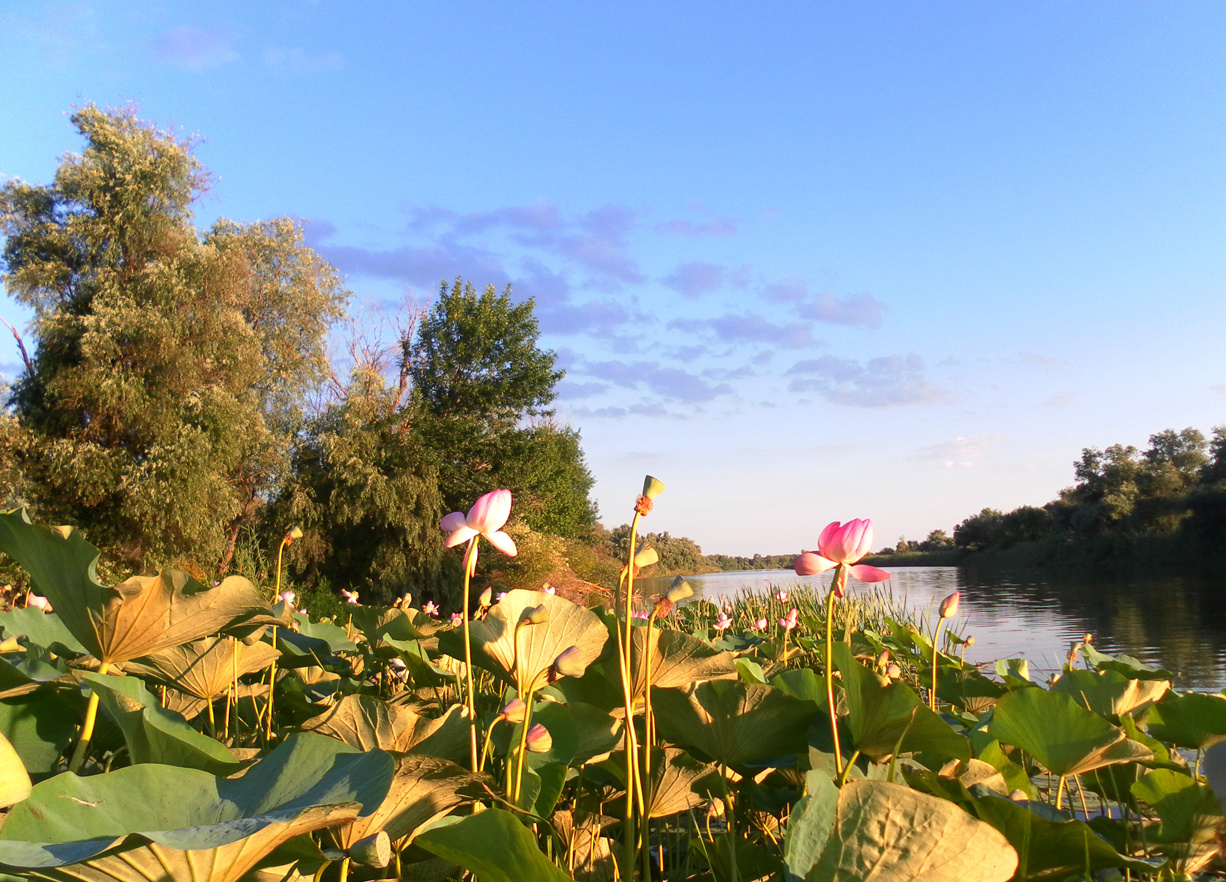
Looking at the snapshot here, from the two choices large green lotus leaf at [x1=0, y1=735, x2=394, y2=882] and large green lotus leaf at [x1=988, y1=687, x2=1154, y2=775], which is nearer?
large green lotus leaf at [x1=0, y1=735, x2=394, y2=882]

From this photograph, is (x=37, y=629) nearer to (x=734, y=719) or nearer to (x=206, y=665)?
(x=206, y=665)

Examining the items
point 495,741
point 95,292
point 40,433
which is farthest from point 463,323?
point 495,741

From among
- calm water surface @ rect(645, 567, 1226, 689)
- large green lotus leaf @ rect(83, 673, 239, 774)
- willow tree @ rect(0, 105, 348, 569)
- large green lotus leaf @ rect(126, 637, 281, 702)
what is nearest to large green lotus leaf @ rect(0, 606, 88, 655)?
large green lotus leaf @ rect(126, 637, 281, 702)

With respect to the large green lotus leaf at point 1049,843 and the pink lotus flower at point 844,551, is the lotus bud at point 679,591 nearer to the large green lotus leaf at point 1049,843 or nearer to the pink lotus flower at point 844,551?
the pink lotus flower at point 844,551

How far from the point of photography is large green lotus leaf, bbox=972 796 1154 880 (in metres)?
0.62

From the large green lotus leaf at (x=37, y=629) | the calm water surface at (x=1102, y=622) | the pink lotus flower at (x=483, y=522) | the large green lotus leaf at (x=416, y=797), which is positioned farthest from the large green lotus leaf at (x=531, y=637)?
the calm water surface at (x=1102, y=622)

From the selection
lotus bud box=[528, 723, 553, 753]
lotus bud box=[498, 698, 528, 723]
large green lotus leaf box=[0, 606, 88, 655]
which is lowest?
lotus bud box=[528, 723, 553, 753]

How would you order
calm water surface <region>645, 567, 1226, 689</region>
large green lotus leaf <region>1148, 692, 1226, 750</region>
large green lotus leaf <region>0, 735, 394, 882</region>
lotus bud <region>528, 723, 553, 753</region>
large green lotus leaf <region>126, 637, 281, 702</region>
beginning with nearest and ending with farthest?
large green lotus leaf <region>0, 735, 394, 882</region>, lotus bud <region>528, 723, 553, 753</region>, large green lotus leaf <region>1148, 692, 1226, 750</region>, large green lotus leaf <region>126, 637, 281, 702</region>, calm water surface <region>645, 567, 1226, 689</region>

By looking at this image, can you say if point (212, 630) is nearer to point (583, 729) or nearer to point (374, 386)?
point (583, 729)

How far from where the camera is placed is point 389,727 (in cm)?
84

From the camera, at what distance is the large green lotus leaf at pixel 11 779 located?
0.47m

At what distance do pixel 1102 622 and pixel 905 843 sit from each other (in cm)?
1171

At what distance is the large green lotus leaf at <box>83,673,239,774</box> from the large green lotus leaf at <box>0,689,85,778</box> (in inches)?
7.0

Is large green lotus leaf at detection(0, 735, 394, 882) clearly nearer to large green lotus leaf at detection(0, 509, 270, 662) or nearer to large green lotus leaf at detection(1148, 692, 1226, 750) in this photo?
large green lotus leaf at detection(0, 509, 270, 662)
